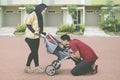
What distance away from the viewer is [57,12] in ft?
154

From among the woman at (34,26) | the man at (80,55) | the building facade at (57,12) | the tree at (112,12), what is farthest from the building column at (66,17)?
the man at (80,55)

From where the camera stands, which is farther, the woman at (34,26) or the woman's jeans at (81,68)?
the woman at (34,26)

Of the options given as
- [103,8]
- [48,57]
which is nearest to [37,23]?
[48,57]

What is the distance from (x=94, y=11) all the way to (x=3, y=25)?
1097cm

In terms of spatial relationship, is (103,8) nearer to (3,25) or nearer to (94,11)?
Result: (94,11)

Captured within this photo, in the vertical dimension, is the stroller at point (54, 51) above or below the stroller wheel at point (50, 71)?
above

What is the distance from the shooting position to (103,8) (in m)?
44.7

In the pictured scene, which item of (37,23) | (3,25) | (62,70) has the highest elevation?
(37,23)

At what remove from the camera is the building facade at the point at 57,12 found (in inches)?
1778

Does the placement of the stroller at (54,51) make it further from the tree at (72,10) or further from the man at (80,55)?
the tree at (72,10)

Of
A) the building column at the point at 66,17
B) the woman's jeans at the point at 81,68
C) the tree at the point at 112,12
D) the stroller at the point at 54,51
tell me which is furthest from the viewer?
the building column at the point at 66,17

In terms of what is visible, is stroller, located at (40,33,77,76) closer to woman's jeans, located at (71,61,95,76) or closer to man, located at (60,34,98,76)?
man, located at (60,34,98,76)

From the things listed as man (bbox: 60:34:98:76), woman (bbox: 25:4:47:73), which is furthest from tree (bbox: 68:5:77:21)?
→ man (bbox: 60:34:98:76)

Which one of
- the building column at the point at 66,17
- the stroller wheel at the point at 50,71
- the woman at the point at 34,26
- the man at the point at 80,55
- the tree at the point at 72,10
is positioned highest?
the woman at the point at 34,26
